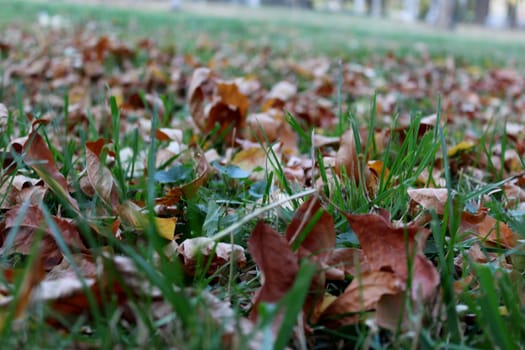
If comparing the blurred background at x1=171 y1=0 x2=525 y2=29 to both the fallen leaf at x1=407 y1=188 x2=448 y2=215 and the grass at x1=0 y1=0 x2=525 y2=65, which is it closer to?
the grass at x1=0 y1=0 x2=525 y2=65

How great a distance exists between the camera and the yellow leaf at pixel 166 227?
0.94m

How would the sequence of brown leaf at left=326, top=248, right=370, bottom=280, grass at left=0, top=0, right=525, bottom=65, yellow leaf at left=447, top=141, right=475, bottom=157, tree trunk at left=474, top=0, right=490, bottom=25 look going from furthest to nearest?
tree trunk at left=474, top=0, right=490, bottom=25, grass at left=0, top=0, right=525, bottom=65, yellow leaf at left=447, top=141, right=475, bottom=157, brown leaf at left=326, top=248, right=370, bottom=280

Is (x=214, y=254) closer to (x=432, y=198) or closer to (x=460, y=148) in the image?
(x=432, y=198)

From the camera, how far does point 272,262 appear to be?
0.75 metres

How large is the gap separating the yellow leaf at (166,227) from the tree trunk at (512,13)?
1676 inches

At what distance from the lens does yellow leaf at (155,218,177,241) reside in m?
0.94

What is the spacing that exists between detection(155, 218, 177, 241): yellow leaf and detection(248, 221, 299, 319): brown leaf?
0.24m

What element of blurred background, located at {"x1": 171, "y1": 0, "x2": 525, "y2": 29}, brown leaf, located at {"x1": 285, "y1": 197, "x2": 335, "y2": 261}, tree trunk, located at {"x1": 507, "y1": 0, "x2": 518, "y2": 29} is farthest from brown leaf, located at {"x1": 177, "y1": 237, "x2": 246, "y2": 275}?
tree trunk, located at {"x1": 507, "y1": 0, "x2": 518, "y2": 29}

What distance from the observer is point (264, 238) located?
0.75 meters

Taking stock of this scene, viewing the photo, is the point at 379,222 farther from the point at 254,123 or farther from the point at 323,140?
the point at 254,123

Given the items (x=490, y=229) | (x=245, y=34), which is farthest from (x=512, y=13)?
(x=490, y=229)

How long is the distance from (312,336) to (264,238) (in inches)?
5.7

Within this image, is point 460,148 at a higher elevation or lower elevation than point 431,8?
lower

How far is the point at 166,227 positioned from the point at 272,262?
0.27 m
